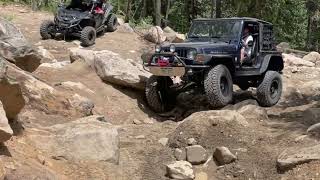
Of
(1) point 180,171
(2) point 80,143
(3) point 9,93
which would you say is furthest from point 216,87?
(3) point 9,93

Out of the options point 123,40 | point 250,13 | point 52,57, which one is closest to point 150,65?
point 52,57

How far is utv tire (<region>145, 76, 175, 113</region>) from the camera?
1009 cm

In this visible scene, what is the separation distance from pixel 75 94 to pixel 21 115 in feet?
6.38

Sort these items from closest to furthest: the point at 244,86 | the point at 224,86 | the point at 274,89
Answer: the point at 224,86
the point at 274,89
the point at 244,86

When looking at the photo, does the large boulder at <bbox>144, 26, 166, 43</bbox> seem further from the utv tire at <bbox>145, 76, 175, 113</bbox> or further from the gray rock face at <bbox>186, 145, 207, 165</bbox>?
the gray rock face at <bbox>186, 145, 207, 165</bbox>

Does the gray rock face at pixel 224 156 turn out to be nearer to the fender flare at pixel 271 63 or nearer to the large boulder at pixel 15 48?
the large boulder at pixel 15 48

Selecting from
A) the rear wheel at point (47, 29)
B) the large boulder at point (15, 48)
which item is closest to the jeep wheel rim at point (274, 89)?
the large boulder at point (15, 48)

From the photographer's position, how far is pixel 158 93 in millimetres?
10188

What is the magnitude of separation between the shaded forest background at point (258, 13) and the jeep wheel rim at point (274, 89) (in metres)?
15.0

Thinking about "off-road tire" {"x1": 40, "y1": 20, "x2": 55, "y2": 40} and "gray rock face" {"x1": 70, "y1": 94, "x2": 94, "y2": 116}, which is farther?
"off-road tire" {"x1": 40, "y1": 20, "x2": 55, "y2": 40}

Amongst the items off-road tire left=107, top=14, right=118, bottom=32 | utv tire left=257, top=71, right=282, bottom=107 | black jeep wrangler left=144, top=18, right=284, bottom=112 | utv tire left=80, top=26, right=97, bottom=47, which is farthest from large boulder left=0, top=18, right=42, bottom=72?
off-road tire left=107, top=14, right=118, bottom=32

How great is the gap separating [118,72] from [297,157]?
5.34 metres

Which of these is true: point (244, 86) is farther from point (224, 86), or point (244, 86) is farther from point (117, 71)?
point (117, 71)

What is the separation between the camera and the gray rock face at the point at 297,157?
A: 19.2 feet
